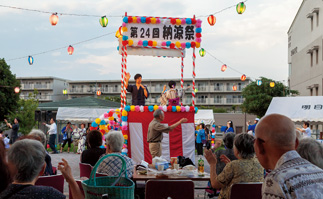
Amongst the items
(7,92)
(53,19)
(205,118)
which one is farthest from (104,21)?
(7,92)

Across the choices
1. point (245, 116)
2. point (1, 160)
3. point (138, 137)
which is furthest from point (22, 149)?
point (245, 116)

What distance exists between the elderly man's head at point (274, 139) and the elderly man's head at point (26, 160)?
4.86 ft

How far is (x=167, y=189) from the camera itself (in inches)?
146

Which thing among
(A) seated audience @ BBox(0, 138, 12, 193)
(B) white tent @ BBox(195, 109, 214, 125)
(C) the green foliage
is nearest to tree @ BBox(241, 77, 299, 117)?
(B) white tent @ BBox(195, 109, 214, 125)

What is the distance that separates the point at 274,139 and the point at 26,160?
5.30 feet

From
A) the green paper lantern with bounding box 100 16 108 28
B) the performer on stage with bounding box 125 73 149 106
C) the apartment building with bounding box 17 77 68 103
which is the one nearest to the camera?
the performer on stage with bounding box 125 73 149 106

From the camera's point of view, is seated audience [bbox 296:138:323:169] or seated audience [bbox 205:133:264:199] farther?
seated audience [bbox 205:133:264:199]

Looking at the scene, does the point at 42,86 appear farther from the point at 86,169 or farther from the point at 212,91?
the point at 86,169

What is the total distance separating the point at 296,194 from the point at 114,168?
9.33 ft

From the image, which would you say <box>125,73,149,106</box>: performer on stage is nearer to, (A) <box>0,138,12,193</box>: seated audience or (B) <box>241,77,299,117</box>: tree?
(A) <box>0,138,12,193</box>: seated audience

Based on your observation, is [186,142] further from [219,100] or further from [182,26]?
[219,100]

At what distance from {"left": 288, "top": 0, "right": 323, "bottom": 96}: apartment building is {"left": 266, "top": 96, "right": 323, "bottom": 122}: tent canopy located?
7.96 metres

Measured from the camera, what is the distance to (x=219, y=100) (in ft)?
213

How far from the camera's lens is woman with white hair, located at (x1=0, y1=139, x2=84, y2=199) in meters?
2.18
